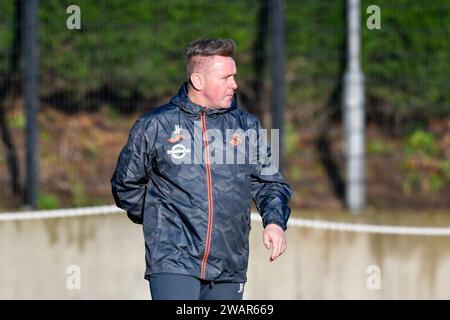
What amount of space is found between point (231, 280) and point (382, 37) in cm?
611

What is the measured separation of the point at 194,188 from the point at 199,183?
0.03 metres

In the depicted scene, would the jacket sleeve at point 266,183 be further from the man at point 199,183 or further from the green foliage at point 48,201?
the green foliage at point 48,201

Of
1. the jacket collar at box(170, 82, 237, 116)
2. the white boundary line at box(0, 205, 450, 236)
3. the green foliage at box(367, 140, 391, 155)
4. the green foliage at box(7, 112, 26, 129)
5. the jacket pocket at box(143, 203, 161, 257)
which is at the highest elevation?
the jacket collar at box(170, 82, 237, 116)

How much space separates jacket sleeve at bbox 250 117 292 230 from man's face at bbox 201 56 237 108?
17 cm

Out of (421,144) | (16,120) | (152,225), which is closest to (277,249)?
(152,225)

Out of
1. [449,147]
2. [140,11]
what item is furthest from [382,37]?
[140,11]

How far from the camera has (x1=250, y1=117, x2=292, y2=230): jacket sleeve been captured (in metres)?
4.81

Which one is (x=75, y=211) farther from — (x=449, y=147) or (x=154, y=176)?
(x=449, y=147)

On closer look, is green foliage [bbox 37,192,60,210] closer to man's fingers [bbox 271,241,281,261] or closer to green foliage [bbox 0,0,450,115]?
green foliage [bbox 0,0,450,115]

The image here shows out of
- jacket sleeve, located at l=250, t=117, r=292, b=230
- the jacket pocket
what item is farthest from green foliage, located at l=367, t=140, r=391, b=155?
the jacket pocket

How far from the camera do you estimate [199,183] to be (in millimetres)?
4711

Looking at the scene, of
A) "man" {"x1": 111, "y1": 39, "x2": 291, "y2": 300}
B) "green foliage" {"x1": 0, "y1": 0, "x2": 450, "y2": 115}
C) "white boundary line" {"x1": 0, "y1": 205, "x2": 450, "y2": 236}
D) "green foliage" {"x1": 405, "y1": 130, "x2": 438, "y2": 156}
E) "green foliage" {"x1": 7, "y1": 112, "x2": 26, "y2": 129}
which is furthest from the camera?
"green foliage" {"x1": 7, "y1": 112, "x2": 26, "y2": 129}

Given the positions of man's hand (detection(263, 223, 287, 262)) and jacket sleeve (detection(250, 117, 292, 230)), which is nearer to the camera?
man's hand (detection(263, 223, 287, 262))

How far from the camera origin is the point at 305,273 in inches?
298
